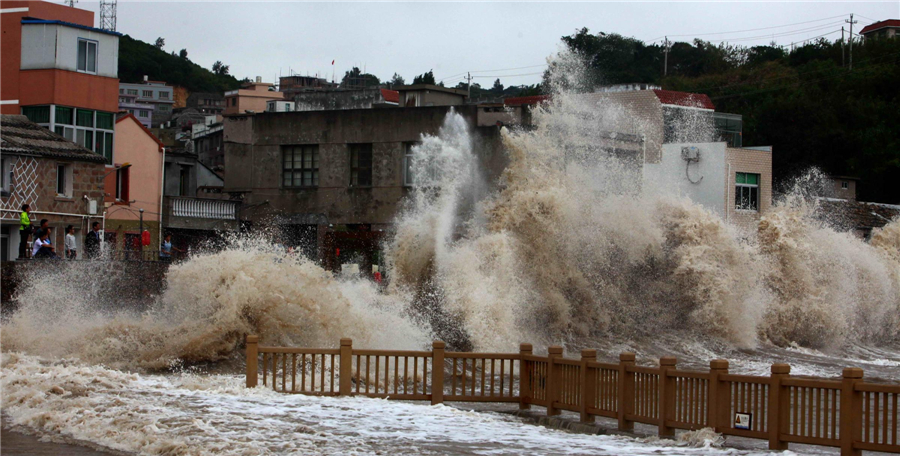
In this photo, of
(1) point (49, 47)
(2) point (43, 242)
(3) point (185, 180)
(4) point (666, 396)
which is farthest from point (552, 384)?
(3) point (185, 180)

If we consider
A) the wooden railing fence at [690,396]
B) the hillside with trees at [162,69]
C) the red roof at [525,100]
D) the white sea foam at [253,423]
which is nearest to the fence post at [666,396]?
the wooden railing fence at [690,396]

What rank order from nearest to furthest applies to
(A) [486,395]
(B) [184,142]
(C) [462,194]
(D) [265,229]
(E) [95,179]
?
(A) [486,395] < (E) [95,179] < (C) [462,194] < (D) [265,229] < (B) [184,142]

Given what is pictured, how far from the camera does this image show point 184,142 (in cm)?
7081

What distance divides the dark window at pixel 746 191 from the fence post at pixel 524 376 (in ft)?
99.2

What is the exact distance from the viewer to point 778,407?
10820 mm

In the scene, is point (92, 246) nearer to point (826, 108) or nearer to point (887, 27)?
point (826, 108)

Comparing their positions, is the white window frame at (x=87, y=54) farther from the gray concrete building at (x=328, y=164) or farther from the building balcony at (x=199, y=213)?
the gray concrete building at (x=328, y=164)

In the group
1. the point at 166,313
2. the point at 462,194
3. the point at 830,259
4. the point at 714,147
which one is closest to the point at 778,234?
the point at 830,259

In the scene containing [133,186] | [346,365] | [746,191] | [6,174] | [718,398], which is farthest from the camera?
[746,191]

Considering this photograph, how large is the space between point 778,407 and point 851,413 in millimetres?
785

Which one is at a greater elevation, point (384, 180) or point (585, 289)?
point (384, 180)

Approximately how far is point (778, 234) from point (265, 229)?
64.6ft

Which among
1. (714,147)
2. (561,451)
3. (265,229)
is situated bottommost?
(561,451)

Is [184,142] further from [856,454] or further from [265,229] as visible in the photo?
[856,454]
